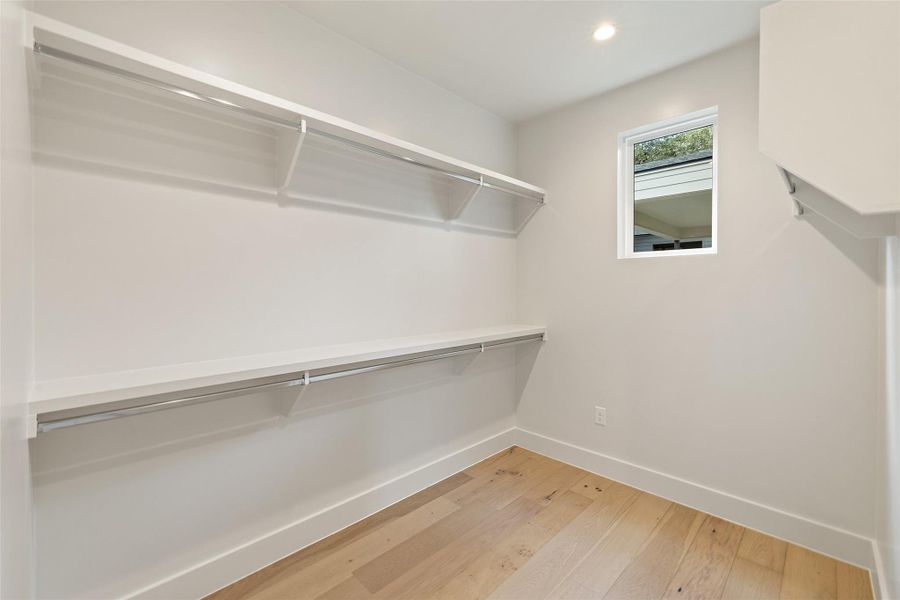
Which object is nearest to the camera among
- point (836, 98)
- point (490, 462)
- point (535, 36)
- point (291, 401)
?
point (836, 98)

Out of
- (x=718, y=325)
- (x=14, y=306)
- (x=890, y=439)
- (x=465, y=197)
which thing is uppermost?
(x=465, y=197)

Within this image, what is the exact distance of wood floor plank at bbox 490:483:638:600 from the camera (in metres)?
1.60

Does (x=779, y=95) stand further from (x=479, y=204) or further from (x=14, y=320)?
(x=14, y=320)

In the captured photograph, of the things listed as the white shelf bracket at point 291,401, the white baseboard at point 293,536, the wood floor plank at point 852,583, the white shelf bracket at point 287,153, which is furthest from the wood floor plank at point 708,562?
the white shelf bracket at point 287,153

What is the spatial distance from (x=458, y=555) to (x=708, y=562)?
1.09m

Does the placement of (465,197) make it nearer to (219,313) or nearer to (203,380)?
(219,313)

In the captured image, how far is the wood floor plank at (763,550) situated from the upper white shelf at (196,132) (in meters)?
2.25

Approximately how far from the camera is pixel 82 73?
1.28m

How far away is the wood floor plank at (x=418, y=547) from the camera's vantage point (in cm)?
166

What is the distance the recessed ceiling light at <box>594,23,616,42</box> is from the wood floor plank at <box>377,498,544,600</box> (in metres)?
2.41

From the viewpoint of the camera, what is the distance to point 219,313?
5.16 ft

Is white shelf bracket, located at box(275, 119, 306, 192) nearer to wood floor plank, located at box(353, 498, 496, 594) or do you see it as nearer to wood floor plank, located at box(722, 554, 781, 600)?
wood floor plank, located at box(353, 498, 496, 594)

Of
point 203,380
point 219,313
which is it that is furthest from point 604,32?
point 203,380

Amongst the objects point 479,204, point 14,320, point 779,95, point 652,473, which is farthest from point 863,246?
point 14,320
